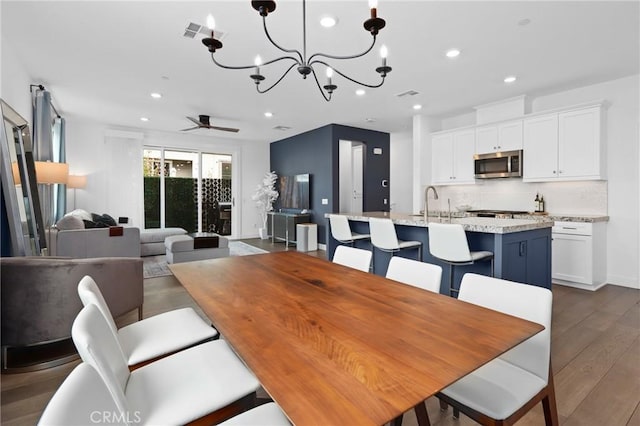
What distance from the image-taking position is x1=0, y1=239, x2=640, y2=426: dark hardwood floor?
173 cm

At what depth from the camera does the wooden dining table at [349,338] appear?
2.48 feet

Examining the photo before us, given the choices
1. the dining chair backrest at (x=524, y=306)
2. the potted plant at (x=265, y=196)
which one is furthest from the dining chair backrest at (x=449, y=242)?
the potted plant at (x=265, y=196)

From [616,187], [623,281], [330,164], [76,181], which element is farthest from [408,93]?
[76,181]

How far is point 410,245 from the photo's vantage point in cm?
324

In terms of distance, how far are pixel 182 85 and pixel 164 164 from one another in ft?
12.7

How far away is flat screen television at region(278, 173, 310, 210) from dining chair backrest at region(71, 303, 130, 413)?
6425 mm

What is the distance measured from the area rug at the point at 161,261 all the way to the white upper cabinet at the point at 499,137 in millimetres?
4609

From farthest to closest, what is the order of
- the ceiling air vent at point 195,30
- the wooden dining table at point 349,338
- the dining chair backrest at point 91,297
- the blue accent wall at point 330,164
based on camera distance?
the blue accent wall at point 330,164, the ceiling air vent at point 195,30, the dining chair backrest at point 91,297, the wooden dining table at point 349,338

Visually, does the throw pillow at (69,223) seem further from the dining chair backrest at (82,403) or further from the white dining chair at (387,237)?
the dining chair backrest at (82,403)

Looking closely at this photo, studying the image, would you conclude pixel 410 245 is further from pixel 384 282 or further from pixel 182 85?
pixel 182 85

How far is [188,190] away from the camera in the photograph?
8.09 m

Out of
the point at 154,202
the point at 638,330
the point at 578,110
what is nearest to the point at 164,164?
the point at 154,202

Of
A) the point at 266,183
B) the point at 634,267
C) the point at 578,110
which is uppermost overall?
the point at 578,110

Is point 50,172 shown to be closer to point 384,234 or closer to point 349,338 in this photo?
point 384,234
